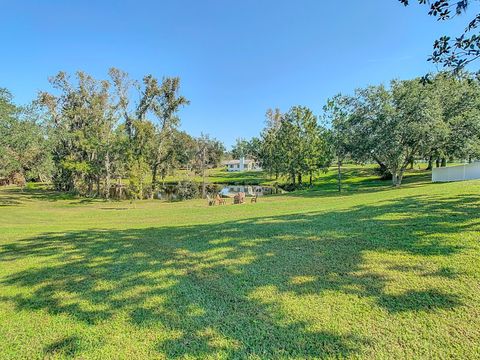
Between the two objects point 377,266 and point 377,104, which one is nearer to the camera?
point 377,266

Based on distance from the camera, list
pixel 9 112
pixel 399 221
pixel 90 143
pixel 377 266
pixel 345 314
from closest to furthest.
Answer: pixel 345 314
pixel 377 266
pixel 399 221
pixel 9 112
pixel 90 143

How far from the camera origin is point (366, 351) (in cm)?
267

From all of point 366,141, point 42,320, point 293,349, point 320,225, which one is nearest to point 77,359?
point 42,320

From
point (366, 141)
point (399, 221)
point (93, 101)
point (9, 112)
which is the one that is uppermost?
point (93, 101)

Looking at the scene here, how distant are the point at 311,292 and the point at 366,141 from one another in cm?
2079

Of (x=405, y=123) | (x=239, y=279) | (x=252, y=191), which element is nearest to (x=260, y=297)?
(x=239, y=279)

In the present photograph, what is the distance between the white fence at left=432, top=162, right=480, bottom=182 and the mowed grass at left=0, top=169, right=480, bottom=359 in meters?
16.4

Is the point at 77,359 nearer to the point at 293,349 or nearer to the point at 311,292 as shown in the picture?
the point at 293,349

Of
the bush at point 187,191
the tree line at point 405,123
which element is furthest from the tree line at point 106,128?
the tree line at point 405,123

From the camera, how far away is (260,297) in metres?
3.64

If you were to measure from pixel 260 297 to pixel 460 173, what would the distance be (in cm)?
2124

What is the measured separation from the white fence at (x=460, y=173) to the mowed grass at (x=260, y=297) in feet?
53.9

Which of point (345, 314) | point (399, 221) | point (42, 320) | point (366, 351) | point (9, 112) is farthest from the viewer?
point (9, 112)

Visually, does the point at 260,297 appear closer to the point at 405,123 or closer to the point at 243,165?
the point at 405,123
